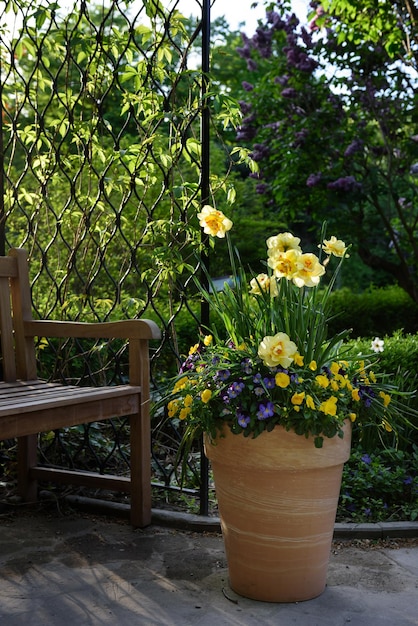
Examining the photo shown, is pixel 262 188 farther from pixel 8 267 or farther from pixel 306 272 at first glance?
pixel 306 272

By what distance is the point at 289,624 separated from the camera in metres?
2.03

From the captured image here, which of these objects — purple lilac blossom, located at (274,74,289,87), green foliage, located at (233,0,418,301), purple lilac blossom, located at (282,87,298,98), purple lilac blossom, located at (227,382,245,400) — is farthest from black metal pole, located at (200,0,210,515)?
purple lilac blossom, located at (274,74,289,87)

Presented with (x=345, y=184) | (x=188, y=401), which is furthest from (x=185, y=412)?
(x=345, y=184)

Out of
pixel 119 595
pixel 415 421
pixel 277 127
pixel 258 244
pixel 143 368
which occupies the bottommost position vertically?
pixel 119 595

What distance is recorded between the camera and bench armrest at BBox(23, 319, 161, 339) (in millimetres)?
2674

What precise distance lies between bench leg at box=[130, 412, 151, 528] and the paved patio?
0.21 ft

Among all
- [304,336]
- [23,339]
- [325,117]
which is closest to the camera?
[304,336]

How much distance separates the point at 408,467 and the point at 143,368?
128 centimetres

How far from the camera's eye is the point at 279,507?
2.10m

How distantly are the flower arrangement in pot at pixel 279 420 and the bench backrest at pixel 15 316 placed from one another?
947 mm

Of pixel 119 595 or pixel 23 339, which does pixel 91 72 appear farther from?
pixel 119 595

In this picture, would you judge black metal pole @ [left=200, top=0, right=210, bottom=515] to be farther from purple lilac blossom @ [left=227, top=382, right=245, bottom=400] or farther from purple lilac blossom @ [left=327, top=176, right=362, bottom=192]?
purple lilac blossom @ [left=327, top=176, right=362, bottom=192]

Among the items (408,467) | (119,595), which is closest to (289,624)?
(119,595)

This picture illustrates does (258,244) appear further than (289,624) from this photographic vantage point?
Yes
